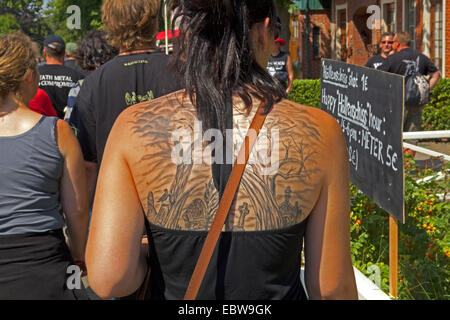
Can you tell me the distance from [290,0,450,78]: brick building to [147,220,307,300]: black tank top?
564 centimetres

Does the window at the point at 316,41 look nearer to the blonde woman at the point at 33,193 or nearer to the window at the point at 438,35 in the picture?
the window at the point at 438,35

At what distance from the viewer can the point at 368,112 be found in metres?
4.66

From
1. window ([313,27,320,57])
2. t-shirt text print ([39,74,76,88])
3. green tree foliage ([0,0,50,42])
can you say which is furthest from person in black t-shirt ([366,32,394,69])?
green tree foliage ([0,0,50,42])

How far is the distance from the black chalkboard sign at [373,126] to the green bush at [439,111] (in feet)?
25.8

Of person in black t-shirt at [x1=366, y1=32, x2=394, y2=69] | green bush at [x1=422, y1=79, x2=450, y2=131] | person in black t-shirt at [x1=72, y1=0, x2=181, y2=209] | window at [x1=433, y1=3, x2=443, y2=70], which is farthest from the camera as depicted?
window at [x1=433, y1=3, x2=443, y2=70]

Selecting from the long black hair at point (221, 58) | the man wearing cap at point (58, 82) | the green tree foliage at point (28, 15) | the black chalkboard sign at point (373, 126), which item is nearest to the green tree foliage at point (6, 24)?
the green tree foliage at point (28, 15)

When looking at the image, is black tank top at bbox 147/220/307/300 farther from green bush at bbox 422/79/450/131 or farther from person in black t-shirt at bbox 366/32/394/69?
green bush at bbox 422/79/450/131

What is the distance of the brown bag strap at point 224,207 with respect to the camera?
1.70m

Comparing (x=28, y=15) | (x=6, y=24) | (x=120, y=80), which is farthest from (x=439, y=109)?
(x=28, y=15)

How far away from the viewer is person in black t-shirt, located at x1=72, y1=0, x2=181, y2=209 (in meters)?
3.31

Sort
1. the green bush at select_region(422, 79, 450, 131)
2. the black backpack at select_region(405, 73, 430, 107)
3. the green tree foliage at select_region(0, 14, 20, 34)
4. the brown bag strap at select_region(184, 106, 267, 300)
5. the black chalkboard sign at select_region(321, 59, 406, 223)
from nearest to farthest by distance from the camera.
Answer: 1. the brown bag strap at select_region(184, 106, 267, 300)
2. the black chalkboard sign at select_region(321, 59, 406, 223)
3. the black backpack at select_region(405, 73, 430, 107)
4. the green bush at select_region(422, 79, 450, 131)
5. the green tree foliage at select_region(0, 14, 20, 34)

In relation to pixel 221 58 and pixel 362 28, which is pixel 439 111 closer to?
pixel 362 28
